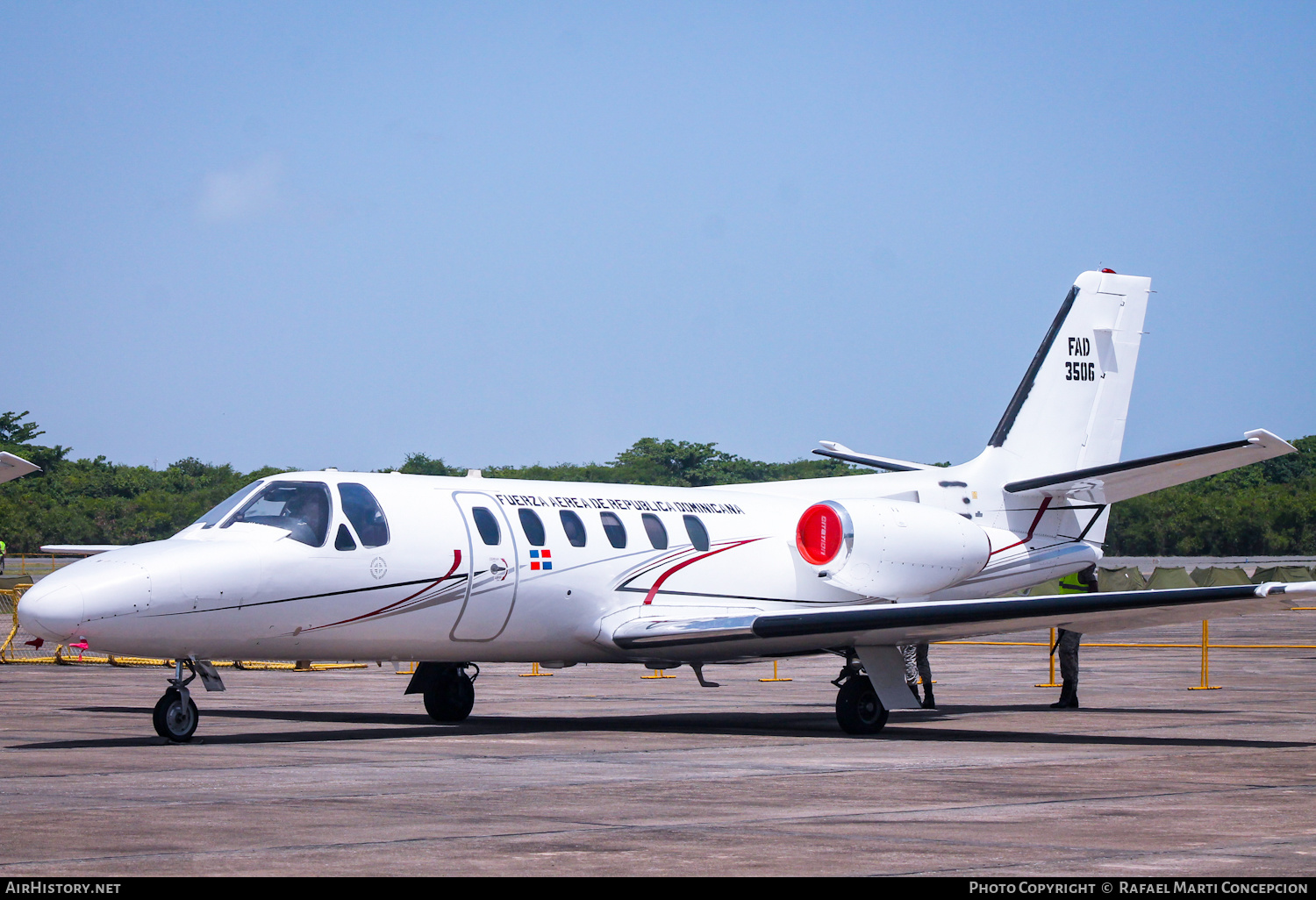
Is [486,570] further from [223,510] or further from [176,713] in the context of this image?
[176,713]

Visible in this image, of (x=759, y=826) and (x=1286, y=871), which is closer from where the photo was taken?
(x=1286, y=871)

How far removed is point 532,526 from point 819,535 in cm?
397

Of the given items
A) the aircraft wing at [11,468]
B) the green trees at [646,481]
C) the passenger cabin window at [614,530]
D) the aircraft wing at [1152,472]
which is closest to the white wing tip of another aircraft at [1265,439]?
the aircraft wing at [1152,472]

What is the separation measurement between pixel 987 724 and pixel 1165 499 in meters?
82.9

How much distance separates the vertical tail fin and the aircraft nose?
12536mm

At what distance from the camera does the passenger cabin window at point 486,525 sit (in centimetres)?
1608

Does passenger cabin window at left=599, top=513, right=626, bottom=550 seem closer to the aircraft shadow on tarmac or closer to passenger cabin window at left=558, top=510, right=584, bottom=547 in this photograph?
passenger cabin window at left=558, top=510, right=584, bottom=547

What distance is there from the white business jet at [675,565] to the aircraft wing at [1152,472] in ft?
0.13

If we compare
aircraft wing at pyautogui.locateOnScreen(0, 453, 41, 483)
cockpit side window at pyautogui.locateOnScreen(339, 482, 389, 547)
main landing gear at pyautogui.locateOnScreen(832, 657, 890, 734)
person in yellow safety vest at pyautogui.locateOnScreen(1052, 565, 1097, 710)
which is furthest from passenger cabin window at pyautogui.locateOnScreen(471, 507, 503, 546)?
aircraft wing at pyautogui.locateOnScreen(0, 453, 41, 483)

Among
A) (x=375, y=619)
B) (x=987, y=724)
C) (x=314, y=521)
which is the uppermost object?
(x=314, y=521)

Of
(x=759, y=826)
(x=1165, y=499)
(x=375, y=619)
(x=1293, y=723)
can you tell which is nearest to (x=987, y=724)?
(x=1293, y=723)

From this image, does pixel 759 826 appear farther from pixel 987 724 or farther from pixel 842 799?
pixel 987 724

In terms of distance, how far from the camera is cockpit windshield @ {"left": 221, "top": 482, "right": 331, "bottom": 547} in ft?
48.1

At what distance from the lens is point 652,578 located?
57.4 feet
